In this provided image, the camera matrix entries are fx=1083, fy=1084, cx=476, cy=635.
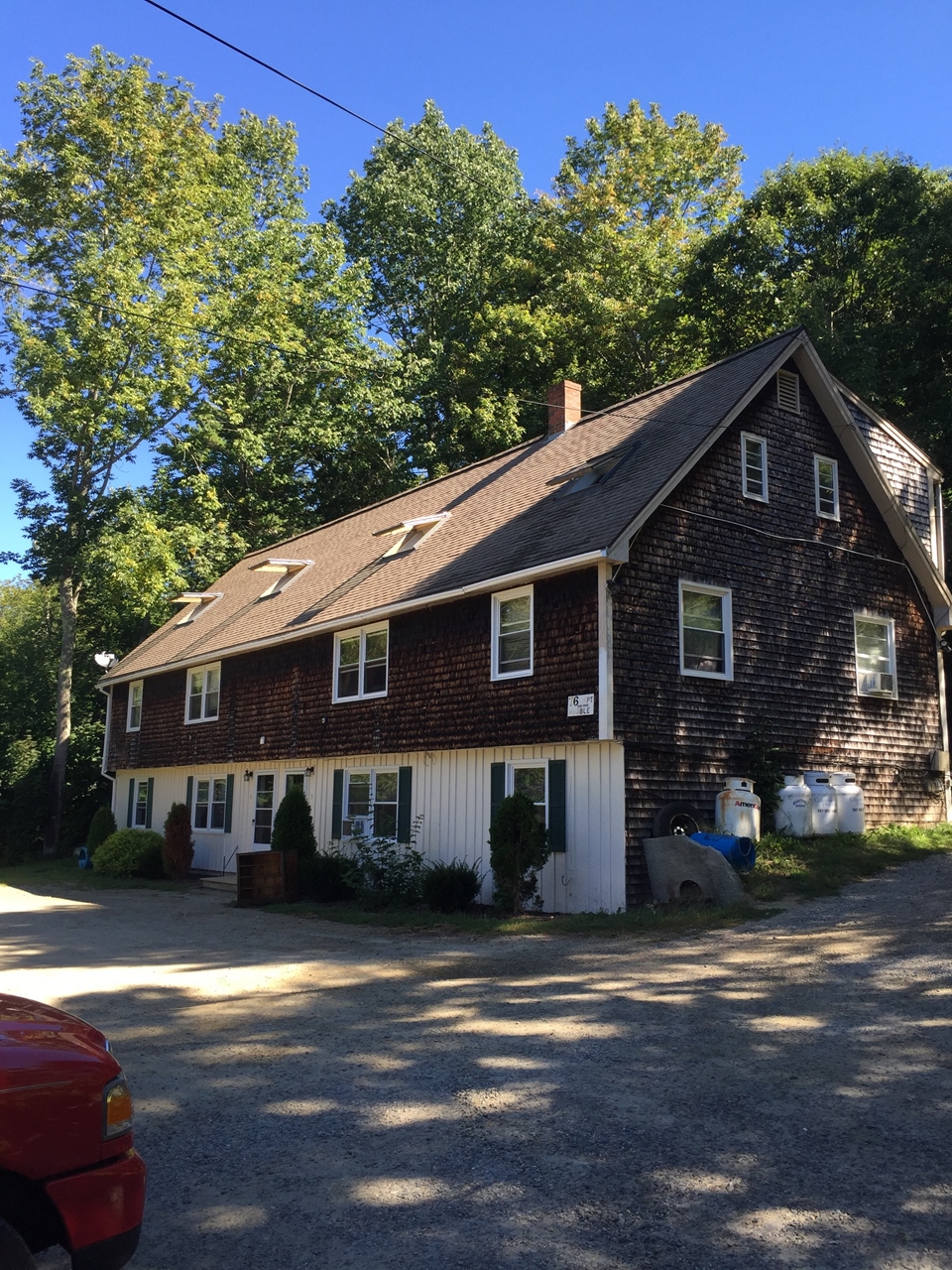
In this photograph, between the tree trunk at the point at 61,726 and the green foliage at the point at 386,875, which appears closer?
the green foliage at the point at 386,875

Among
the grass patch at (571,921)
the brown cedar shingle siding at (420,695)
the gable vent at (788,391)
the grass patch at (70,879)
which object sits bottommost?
the grass patch at (70,879)

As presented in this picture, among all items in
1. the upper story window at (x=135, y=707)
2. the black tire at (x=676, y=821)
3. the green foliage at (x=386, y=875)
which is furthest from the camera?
the upper story window at (x=135, y=707)

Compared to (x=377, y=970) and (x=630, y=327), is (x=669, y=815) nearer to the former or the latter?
(x=377, y=970)

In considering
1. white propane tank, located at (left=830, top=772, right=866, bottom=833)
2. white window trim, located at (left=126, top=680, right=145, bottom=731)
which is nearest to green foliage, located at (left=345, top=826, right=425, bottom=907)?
white propane tank, located at (left=830, top=772, right=866, bottom=833)

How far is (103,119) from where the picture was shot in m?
34.3

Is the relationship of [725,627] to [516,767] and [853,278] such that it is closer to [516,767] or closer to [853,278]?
[516,767]

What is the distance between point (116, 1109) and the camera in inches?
158

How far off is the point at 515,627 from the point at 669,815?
13.1 feet

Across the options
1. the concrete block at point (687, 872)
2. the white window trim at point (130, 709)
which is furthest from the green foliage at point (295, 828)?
the white window trim at point (130, 709)

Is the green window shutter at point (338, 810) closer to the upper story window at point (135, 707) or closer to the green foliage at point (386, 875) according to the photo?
the green foliage at point (386, 875)

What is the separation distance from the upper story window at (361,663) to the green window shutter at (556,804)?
4.89 m

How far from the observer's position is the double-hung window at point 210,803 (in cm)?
2722

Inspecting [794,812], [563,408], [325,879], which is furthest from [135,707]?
[794,812]

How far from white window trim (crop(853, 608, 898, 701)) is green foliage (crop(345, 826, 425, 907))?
8942mm
